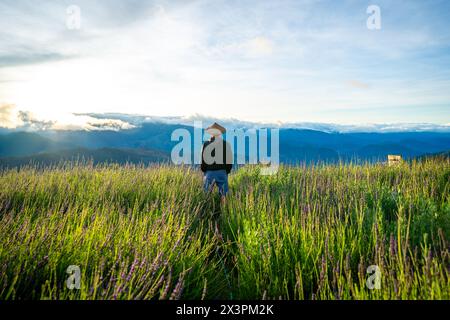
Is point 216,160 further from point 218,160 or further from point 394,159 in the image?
point 394,159

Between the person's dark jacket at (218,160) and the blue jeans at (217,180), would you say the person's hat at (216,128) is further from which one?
the blue jeans at (217,180)

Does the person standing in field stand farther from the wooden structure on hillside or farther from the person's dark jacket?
the wooden structure on hillside

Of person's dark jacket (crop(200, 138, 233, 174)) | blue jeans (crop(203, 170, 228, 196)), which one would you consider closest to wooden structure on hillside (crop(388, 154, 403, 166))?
person's dark jacket (crop(200, 138, 233, 174))

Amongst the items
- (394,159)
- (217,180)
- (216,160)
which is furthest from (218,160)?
(394,159)

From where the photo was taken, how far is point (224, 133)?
337 inches

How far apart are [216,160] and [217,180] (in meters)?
0.49

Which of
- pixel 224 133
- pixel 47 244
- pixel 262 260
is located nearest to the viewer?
pixel 47 244

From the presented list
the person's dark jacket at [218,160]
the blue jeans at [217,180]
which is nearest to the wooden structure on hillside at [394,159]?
the person's dark jacket at [218,160]

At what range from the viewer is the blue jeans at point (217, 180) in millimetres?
8242

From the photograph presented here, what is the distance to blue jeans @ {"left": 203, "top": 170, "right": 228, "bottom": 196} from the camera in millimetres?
8242

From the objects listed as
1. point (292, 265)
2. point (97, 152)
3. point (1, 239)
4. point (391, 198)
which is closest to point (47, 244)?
point (1, 239)
